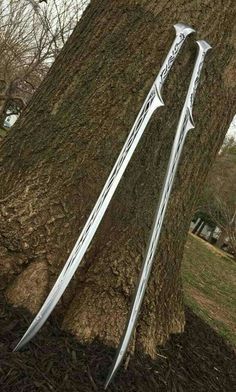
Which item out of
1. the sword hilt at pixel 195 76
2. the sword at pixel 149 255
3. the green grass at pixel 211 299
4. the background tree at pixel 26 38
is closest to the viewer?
the sword at pixel 149 255

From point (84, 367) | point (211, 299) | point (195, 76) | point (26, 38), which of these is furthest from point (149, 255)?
point (26, 38)

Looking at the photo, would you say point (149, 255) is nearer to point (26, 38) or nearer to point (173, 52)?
point (173, 52)

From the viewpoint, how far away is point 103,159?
2.79 metres

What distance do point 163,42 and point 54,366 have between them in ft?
6.04

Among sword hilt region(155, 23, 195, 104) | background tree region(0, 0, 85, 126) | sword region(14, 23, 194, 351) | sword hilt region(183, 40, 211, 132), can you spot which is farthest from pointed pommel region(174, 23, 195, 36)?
background tree region(0, 0, 85, 126)

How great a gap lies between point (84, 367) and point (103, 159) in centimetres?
111

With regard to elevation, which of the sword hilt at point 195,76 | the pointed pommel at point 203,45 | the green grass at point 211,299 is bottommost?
the green grass at point 211,299

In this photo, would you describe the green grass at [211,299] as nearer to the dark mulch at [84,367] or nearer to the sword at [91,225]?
the dark mulch at [84,367]

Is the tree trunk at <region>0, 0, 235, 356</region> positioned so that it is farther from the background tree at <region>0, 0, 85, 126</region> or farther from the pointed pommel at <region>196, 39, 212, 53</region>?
the background tree at <region>0, 0, 85, 126</region>

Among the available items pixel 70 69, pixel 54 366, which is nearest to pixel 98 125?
pixel 70 69

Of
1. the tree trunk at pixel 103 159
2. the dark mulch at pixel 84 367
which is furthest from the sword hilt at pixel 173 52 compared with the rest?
the dark mulch at pixel 84 367

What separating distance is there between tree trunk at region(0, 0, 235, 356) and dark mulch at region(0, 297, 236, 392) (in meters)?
0.12

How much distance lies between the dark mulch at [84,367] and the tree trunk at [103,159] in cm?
12

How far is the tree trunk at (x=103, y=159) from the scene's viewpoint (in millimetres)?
2707
